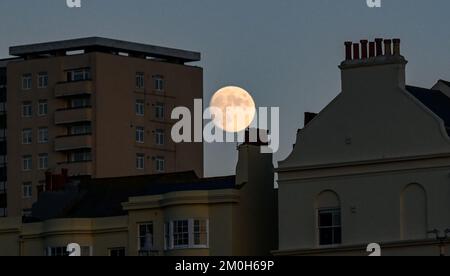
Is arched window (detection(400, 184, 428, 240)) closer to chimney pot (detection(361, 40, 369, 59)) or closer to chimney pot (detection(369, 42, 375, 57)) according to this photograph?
chimney pot (detection(369, 42, 375, 57))

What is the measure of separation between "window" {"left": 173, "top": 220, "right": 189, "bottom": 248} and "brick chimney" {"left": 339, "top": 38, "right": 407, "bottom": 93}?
1162 cm

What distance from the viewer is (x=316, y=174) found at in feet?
321

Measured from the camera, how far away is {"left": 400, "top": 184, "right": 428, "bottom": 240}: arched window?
93188 millimetres

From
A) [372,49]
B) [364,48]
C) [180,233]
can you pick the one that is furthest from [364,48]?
[180,233]

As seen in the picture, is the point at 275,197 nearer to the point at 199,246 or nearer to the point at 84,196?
the point at 199,246

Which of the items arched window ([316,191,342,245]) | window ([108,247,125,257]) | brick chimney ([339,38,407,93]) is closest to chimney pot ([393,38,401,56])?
brick chimney ([339,38,407,93])

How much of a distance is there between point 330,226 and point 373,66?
8.30 metres

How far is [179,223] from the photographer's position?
101938mm

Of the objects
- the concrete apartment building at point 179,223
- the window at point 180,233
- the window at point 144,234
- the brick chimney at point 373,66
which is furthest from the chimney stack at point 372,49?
the window at point 144,234

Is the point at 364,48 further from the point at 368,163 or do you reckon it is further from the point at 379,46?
the point at 368,163
